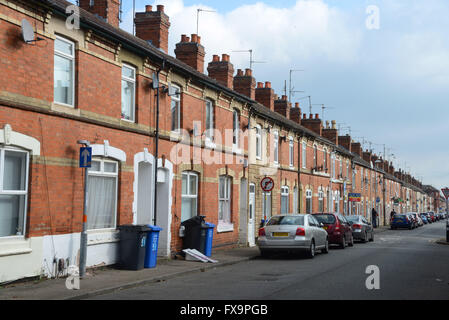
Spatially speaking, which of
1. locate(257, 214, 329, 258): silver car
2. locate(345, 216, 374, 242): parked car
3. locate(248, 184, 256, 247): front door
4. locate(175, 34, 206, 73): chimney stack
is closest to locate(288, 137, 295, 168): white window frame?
A: locate(345, 216, 374, 242): parked car

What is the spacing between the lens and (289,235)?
18031mm

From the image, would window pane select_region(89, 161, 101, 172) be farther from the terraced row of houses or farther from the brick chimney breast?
the brick chimney breast

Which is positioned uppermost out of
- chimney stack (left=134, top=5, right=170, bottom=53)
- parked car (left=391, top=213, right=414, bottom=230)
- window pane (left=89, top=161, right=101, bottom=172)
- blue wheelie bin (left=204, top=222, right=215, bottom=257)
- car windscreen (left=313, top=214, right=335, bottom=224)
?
chimney stack (left=134, top=5, right=170, bottom=53)

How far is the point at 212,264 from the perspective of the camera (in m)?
16.1

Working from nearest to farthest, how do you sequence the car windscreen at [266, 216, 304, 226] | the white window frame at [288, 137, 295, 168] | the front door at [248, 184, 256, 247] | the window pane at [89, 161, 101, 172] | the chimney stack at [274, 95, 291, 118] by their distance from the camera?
the window pane at [89, 161, 101, 172] → the car windscreen at [266, 216, 304, 226] → the front door at [248, 184, 256, 247] → the white window frame at [288, 137, 295, 168] → the chimney stack at [274, 95, 291, 118]

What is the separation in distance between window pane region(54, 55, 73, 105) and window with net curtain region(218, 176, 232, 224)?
9.90 metres

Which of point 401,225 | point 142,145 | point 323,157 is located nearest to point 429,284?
point 142,145

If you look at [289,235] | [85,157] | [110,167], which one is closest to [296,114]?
[289,235]

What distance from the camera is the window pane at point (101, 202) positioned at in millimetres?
14039

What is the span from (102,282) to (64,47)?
19.6 feet

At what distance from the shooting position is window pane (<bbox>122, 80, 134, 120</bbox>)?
618 inches
